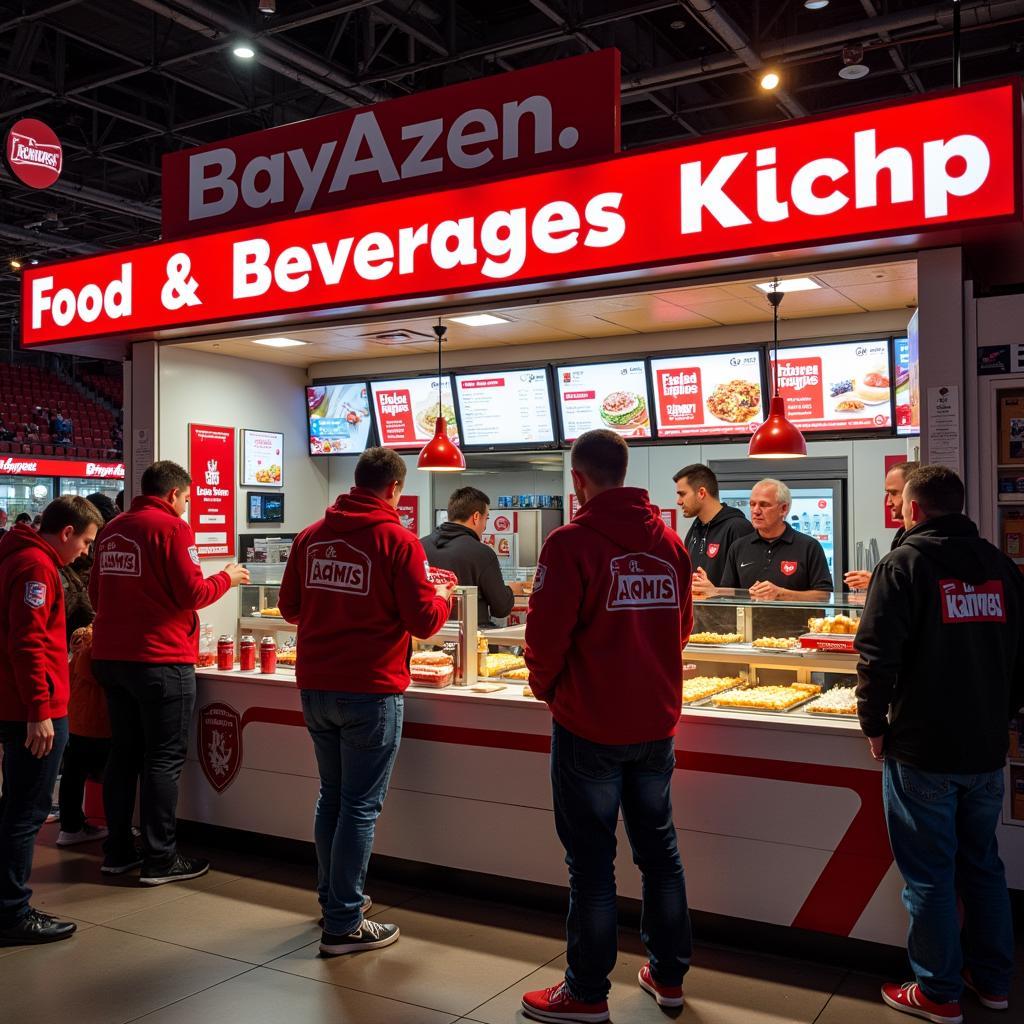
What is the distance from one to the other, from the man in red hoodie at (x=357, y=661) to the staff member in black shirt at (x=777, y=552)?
2.25 metres

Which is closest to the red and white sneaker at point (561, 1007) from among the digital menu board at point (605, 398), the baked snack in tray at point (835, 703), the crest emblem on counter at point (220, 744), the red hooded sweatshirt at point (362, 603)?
the red hooded sweatshirt at point (362, 603)

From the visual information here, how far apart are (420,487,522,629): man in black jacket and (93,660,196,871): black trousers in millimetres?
1403

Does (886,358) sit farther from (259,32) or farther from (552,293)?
(259,32)

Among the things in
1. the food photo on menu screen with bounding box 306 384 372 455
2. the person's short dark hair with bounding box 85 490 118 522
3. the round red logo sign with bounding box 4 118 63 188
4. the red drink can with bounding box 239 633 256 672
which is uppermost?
the round red logo sign with bounding box 4 118 63 188

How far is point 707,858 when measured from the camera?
3963 mm

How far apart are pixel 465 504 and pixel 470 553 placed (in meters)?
0.29

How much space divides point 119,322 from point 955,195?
433 centimetres

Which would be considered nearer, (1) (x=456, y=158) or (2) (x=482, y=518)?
(1) (x=456, y=158)

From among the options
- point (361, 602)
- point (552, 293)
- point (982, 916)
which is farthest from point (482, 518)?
point (982, 916)

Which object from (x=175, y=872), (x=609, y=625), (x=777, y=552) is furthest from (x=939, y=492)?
(x=175, y=872)

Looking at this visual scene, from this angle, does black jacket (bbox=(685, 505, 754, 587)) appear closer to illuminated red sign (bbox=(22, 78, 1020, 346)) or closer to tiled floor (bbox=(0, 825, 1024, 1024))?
illuminated red sign (bbox=(22, 78, 1020, 346))

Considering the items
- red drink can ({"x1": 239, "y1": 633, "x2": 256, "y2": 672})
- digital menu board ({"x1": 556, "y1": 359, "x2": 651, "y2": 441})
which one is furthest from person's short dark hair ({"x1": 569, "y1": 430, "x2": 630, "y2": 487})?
digital menu board ({"x1": 556, "y1": 359, "x2": 651, "y2": 441})

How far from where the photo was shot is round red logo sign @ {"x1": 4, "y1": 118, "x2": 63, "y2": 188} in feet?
27.8

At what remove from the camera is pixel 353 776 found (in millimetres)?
3979
